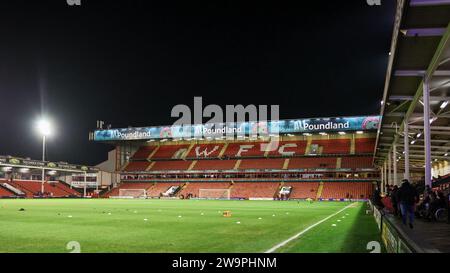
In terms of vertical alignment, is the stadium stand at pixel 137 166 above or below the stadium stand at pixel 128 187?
above

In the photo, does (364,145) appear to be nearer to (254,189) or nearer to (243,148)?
(254,189)

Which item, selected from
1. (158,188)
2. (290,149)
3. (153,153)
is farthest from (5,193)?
(290,149)

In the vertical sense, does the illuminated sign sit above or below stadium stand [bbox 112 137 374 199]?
above

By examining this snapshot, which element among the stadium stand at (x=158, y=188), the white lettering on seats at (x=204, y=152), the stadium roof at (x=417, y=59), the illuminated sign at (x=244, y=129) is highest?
the illuminated sign at (x=244, y=129)

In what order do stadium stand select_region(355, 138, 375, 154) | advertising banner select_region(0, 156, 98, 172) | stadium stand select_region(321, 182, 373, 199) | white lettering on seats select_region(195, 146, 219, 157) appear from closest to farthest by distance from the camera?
stadium stand select_region(321, 182, 373, 199), advertising banner select_region(0, 156, 98, 172), stadium stand select_region(355, 138, 375, 154), white lettering on seats select_region(195, 146, 219, 157)

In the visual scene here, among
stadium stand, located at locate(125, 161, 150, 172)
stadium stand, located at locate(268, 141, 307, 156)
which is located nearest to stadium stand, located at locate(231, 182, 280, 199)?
stadium stand, located at locate(268, 141, 307, 156)

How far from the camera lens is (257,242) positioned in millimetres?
11125

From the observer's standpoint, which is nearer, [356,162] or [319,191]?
[319,191]

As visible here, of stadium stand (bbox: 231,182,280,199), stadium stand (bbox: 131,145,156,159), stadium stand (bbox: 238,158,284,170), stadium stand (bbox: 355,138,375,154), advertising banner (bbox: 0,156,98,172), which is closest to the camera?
advertising banner (bbox: 0,156,98,172)

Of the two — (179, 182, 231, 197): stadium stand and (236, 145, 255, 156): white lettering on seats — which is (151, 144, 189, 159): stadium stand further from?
(236, 145, 255, 156): white lettering on seats

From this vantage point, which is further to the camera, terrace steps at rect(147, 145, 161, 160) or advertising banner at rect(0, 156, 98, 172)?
terrace steps at rect(147, 145, 161, 160)

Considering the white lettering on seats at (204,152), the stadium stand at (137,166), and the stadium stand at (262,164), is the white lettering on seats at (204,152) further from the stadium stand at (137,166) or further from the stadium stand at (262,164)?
the stadium stand at (137,166)

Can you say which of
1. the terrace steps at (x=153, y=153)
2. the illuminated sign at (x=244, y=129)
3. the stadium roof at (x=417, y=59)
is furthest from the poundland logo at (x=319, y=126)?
the stadium roof at (x=417, y=59)
